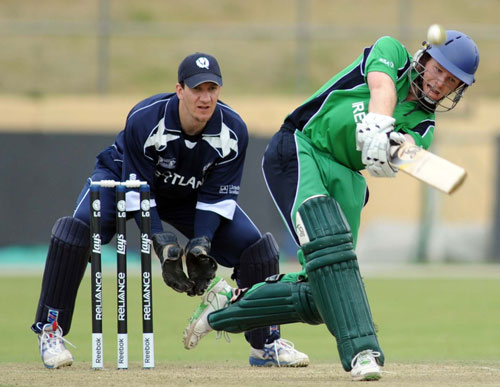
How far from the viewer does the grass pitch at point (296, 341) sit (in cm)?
532

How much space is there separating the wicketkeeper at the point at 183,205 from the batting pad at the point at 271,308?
346 millimetres

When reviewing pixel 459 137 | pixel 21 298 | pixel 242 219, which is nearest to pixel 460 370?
pixel 242 219

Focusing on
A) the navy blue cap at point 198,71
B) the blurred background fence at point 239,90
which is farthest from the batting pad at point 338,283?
the blurred background fence at point 239,90

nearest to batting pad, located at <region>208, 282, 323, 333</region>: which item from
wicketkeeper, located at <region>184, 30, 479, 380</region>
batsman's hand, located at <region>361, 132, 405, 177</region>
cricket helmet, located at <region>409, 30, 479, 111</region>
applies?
wicketkeeper, located at <region>184, 30, 479, 380</region>

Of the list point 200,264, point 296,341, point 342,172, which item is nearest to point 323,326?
point 296,341

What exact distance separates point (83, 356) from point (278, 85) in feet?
50.0

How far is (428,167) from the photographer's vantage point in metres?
4.73

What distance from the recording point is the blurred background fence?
651 inches

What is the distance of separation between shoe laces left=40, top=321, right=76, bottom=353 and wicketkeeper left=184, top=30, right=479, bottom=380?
83cm

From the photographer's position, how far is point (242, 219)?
6.23 m

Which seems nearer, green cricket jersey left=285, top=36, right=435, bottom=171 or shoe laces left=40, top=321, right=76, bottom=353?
green cricket jersey left=285, top=36, right=435, bottom=171

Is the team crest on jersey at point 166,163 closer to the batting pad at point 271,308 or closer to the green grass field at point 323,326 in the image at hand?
the batting pad at point 271,308

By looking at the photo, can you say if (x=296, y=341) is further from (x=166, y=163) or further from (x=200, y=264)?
(x=166, y=163)

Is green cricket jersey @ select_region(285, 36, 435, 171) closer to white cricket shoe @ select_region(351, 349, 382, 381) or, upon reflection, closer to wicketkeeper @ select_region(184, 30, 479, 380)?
wicketkeeper @ select_region(184, 30, 479, 380)
